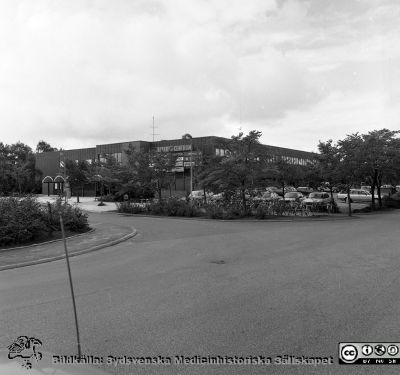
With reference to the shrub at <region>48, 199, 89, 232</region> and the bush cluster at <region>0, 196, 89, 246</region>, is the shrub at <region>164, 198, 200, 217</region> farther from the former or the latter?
the bush cluster at <region>0, 196, 89, 246</region>

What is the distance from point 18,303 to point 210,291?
10.7 ft

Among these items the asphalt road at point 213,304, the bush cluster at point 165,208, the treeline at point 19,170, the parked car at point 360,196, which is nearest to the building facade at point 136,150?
the treeline at point 19,170

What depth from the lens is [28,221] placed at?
1470 cm

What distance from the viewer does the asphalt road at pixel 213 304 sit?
15.0 feet

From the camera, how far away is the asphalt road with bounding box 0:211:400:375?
4.57 meters

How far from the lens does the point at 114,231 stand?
58.4 ft

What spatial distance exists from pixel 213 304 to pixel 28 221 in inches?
423

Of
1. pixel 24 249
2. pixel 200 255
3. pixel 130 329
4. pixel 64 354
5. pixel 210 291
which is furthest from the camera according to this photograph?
pixel 24 249

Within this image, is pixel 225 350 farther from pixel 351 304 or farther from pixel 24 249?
pixel 24 249

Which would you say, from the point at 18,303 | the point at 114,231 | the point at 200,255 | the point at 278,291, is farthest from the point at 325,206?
the point at 18,303

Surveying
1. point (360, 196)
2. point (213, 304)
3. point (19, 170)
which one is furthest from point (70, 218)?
point (360, 196)

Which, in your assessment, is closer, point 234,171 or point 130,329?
point 130,329

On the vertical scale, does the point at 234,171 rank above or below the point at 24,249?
above

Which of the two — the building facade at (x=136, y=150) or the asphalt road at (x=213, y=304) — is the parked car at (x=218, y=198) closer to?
the building facade at (x=136, y=150)
